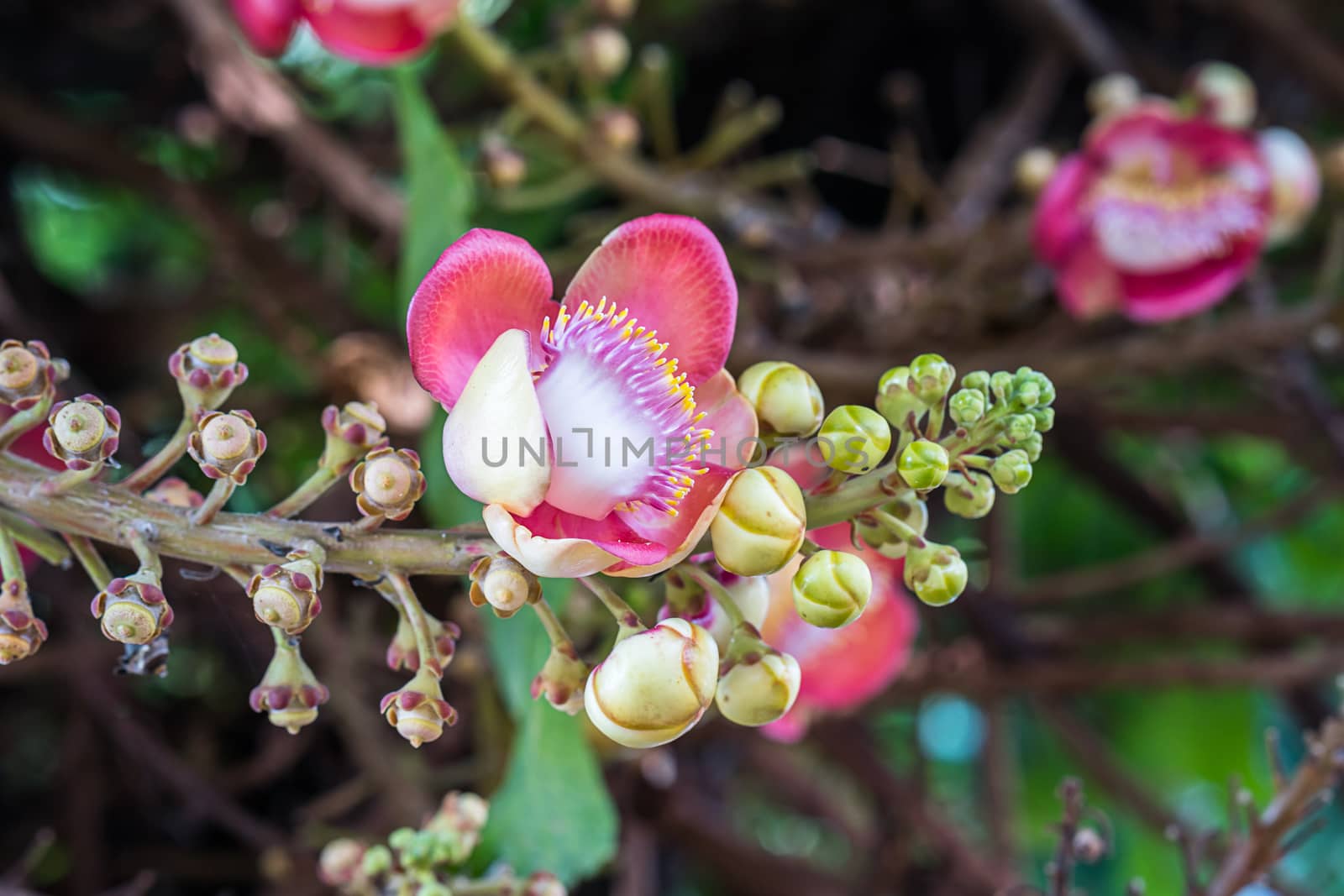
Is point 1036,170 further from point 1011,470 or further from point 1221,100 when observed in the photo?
point 1011,470

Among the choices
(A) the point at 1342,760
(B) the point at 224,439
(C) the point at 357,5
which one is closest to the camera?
(B) the point at 224,439

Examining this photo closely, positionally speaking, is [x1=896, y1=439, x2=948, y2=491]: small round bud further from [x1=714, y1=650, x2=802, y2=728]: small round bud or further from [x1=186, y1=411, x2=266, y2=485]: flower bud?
[x1=186, y1=411, x2=266, y2=485]: flower bud

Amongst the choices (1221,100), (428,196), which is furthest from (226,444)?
(1221,100)

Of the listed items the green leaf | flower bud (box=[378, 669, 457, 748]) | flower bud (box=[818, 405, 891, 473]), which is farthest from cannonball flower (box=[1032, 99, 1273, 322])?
flower bud (box=[378, 669, 457, 748])

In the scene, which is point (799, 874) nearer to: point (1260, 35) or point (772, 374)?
point (772, 374)

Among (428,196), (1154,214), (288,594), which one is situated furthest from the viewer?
(1154,214)

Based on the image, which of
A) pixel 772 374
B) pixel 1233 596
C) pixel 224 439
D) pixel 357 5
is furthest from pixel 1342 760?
pixel 1233 596
